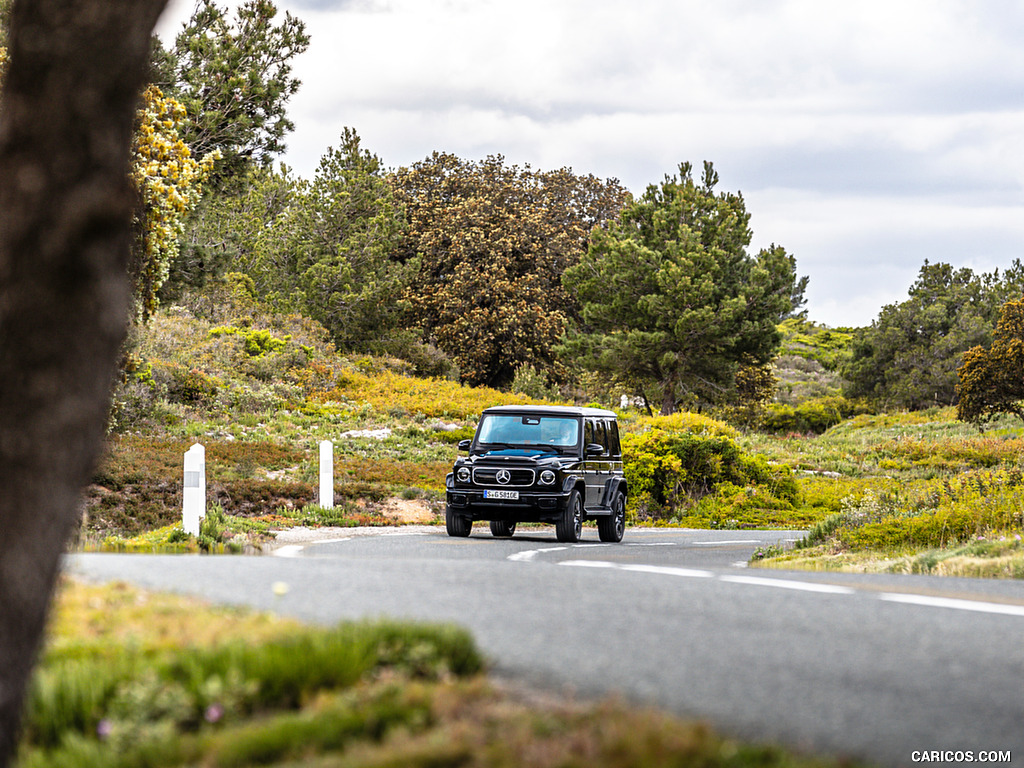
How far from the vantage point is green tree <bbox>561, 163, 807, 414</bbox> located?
160 ft

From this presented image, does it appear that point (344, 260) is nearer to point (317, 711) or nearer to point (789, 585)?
point (789, 585)

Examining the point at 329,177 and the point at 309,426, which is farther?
the point at 329,177

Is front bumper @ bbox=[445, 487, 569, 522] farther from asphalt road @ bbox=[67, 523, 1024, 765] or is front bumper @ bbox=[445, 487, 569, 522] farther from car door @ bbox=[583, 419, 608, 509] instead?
asphalt road @ bbox=[67, 523, 1024, 765]

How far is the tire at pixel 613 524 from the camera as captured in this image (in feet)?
58.9

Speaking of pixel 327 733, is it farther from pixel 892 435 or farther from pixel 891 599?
pixel 892 435

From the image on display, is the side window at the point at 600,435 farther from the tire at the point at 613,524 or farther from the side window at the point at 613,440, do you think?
the tire at the point at 613,524

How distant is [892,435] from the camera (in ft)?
152

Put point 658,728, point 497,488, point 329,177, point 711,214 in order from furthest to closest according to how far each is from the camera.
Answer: point 329,177 < point 711,214 < point 497,488 < point 658,728

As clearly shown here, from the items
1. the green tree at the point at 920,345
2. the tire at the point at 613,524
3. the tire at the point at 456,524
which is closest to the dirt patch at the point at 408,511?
the tire at the point at 456,524

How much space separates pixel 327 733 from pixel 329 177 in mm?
52535

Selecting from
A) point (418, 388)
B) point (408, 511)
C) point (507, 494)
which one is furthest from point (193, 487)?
point (418, 388)

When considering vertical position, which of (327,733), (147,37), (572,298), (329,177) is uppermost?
(329,177)

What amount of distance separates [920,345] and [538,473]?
5258cm

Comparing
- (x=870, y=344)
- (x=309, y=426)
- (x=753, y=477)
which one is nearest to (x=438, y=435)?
(x=309, y=426)
